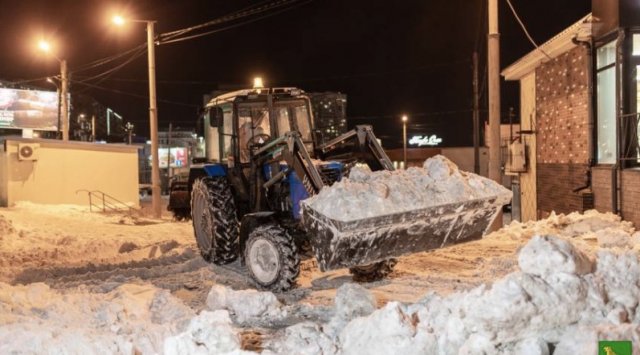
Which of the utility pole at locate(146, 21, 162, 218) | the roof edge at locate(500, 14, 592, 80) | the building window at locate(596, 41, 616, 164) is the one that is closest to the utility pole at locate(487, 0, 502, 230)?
the building window at locate(596, 41, 616, 164)

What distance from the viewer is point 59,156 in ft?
89.0

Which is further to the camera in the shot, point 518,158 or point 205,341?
point 518,158

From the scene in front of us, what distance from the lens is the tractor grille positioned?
9.35 m

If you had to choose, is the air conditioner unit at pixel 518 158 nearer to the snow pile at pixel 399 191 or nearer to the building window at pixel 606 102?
the building window at pixel 606 102

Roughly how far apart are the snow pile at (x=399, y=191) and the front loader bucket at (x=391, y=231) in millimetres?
78

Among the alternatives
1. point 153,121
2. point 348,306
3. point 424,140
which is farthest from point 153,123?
point 424,140

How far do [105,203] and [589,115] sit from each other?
21.1 metres

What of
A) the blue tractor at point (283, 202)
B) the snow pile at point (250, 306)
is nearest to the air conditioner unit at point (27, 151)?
the blue tractor at point (283, 202)

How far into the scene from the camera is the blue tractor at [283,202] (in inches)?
317

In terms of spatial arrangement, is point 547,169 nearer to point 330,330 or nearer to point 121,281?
point 121,281

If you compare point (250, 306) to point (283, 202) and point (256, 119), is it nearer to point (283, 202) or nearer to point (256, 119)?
point (283, 202)

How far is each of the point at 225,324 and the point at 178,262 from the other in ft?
21.2

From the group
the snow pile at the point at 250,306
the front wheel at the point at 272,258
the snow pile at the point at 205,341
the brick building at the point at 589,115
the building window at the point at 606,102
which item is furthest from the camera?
the building window at the point at 606,102

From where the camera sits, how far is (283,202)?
993 centimetres
